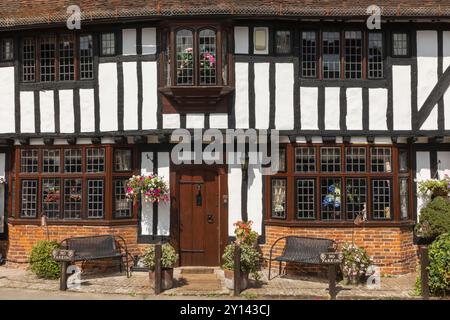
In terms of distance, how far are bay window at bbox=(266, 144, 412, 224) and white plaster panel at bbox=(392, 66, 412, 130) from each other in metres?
0.65

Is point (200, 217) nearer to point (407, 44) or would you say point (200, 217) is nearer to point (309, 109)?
point (309, 109)

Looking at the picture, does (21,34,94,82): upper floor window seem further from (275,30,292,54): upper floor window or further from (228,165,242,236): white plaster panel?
(275,30,292,54): upper floor window

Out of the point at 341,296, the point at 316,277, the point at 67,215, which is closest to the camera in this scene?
the point at 341,296

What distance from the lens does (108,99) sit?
13.7 m

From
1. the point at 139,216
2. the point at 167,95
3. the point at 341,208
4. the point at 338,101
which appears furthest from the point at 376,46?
the point at 139,216

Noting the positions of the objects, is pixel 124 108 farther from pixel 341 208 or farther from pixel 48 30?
pixel 341 208

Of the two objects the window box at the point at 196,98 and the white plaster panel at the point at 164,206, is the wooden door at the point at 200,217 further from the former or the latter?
the window box at the point at 196,98

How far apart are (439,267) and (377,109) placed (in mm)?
4403

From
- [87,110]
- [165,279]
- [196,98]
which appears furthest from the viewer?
[87,110]

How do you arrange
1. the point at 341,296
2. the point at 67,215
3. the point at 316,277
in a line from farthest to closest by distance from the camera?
1. the point at 67,215
2. the point at 316,277
3. the point at 341,296

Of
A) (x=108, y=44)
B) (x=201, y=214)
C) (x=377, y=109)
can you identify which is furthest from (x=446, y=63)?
(x=108, y=44)

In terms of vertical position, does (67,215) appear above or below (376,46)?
below

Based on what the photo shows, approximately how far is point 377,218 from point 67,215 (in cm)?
815

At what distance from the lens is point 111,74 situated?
45.1 feet
